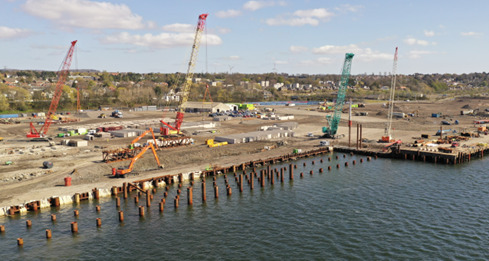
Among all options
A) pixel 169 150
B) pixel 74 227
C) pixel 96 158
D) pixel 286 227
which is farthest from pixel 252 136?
pixel 74 227

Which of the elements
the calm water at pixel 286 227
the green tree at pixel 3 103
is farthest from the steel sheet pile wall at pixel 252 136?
the green tree at pixel 3 103

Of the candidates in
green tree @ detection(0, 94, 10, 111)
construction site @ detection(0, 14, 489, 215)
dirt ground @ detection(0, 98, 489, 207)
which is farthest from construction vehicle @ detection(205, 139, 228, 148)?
green tree @ detection(0, 94, 10, 111)

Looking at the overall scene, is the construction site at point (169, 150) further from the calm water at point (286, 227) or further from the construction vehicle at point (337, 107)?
the calm water at point (286, 227)

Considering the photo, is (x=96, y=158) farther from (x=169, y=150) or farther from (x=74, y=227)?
(x=74, y=227)

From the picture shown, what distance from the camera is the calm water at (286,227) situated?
36.4m

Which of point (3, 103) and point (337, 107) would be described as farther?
point (3, 103)

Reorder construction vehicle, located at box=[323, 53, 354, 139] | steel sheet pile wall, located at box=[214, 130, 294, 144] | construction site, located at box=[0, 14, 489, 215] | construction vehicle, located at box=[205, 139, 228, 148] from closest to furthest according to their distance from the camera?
construction site, located at box=[0, 14, 489, 215] < construction vehicle, located at box=[205, 139, 228, 148] < steel sheet pile wall, located at box=[214, 130, 294, 144] < construction vehicle, located at box=[323, 53, 354, 139]

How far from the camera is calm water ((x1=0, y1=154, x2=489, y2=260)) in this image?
119 feet

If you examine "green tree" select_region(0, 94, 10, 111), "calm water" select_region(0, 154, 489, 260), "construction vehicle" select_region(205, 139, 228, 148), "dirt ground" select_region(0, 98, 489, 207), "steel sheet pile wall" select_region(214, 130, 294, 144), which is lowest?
"calm water" select_region(0, 154, 489, 260)

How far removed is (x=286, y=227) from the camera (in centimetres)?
4241

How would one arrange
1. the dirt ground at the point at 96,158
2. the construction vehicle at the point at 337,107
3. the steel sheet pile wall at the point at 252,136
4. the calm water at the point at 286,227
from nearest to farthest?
1. the calm water at the point at 286,227
2. the dirt ground at the point at 96,158
3. the steel sheet pile wall at the point at 252,136
4. the construction vehicle at the point at 337,107

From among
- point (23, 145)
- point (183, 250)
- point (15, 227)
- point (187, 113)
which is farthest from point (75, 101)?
point (183, 250)

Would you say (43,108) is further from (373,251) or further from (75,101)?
(373,251)

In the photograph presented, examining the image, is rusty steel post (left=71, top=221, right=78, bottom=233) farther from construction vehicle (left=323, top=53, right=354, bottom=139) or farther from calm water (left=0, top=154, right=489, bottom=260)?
construction vehicle (left=323, top=53, right=354, bottom=139)
